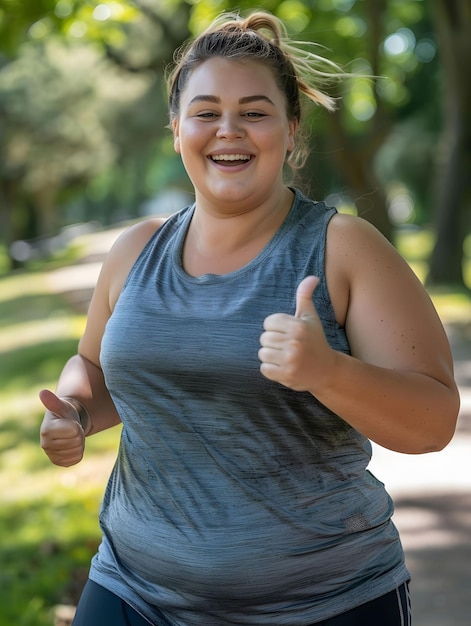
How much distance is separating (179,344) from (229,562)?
1.49 ft

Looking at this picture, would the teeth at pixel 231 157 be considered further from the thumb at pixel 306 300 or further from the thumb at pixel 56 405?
the thumb at pixel 56 405

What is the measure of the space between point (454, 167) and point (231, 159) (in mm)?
17360

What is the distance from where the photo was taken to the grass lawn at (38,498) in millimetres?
5090

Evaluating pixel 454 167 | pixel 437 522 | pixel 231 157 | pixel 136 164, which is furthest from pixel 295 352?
pixel 136 164

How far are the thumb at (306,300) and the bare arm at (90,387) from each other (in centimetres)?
66

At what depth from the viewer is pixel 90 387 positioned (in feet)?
8.89

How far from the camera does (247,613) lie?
7.39 feet

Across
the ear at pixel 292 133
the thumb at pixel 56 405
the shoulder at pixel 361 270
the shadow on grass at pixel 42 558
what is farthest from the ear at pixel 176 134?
the shadow on grass at pixel 42 558

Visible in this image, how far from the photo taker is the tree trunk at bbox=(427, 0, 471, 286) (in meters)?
18.7

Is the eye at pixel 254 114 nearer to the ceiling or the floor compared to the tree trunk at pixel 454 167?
nearer to the ceiling

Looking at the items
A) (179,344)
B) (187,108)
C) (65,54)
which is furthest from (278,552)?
(65,54)

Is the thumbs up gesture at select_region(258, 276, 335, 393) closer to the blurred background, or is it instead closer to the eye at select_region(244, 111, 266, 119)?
the eye at select_region(244, 111, 266, 119)

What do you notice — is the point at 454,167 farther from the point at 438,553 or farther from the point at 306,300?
the point at 306,300

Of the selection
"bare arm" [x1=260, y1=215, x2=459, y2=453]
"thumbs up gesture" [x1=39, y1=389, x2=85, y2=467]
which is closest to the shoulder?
"bare arm" [x1=260, y1=215, x2=459, y2=453]
